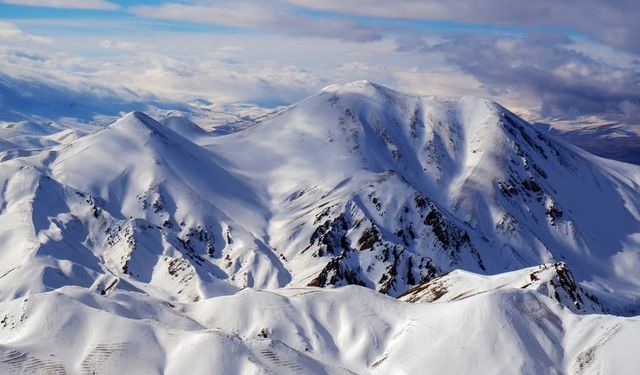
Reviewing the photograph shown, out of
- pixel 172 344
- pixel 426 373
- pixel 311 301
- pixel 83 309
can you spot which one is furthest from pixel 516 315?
pixel 83 309

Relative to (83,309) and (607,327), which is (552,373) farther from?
(83,309)

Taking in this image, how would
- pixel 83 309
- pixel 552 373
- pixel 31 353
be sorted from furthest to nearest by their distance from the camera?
pixel 83 309, pixel 552 373, pixel 31 353

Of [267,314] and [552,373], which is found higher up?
[552,373]

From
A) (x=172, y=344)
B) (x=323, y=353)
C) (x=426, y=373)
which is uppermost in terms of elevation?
(x=172, y=344)

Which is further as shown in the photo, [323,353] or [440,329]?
[323,353]

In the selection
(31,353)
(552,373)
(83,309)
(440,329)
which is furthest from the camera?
(440,329)

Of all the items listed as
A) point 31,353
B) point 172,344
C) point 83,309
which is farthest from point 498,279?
point 31,353

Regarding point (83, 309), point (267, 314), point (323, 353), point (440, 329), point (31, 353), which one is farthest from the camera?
point (267, 314)

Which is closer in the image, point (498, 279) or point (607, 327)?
point (607, 327)

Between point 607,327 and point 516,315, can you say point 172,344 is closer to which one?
point 516,315
